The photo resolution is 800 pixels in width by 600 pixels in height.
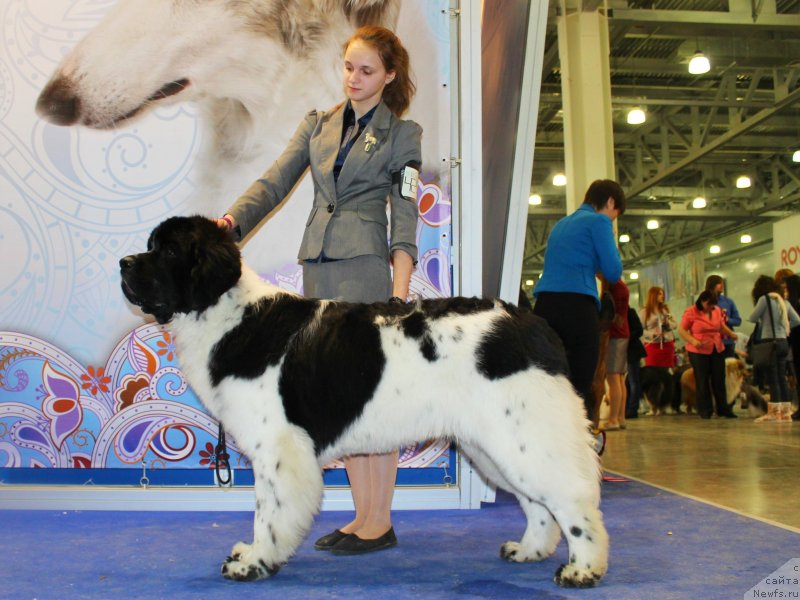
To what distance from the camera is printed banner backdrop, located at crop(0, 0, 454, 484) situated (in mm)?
4816

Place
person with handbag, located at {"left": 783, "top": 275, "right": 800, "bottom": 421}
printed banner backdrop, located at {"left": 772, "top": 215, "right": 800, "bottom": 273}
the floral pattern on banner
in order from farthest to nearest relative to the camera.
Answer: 1. printed banner backdrop, located at {"left": 772, "top": 215, "right": 800, "bottom": 273}
2. person with handbag, located at {"left": 783, "top": 275, "right": 800, "bottom": 421}
3. the floral pattern on banner

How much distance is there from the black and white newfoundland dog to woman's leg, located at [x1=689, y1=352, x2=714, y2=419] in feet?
33.2

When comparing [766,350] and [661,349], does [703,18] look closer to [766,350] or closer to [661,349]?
[766,350]

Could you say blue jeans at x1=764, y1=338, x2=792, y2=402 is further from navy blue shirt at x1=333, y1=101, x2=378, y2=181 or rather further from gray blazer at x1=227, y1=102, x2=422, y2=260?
navy blue shirt at x1=333, y1=101, x2=378, y2=181

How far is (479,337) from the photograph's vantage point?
3.00m

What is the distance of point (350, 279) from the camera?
356cm

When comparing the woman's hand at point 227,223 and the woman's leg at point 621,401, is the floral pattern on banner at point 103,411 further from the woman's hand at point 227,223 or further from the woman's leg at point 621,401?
the woman's leg at point 621,401

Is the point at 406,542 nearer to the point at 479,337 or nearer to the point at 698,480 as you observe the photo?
the point at 479,337

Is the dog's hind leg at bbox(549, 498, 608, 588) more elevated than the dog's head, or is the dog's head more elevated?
the dog's head

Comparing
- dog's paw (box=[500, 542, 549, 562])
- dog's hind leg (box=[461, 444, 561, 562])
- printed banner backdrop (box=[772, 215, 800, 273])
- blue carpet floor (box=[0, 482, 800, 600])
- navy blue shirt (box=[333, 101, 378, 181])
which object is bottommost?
blue carpet floor (box=[0, 482, 800, 600])

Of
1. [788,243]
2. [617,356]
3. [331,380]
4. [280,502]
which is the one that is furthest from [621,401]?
[788,243]

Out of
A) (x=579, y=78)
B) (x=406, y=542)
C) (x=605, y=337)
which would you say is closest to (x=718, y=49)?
(x=579, y=78)

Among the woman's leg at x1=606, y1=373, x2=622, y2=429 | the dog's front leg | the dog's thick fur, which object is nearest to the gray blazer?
the dog's front leg

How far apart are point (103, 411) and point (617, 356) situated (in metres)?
7.08
